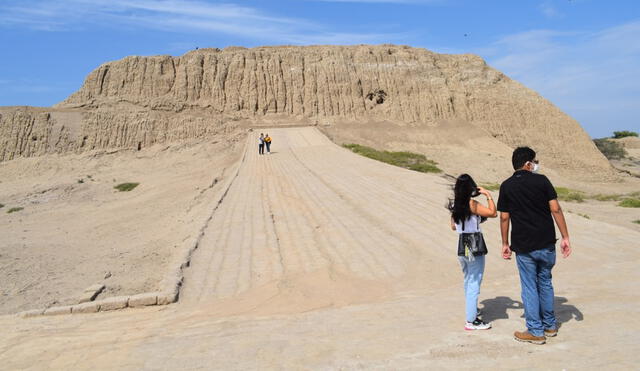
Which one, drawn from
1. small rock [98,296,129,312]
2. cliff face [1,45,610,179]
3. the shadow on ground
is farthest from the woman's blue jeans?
cliff face [1,45,610,179]

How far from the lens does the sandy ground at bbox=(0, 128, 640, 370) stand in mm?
4258

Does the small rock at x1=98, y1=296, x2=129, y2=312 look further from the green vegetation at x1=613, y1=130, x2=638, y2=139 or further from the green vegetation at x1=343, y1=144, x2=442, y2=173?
the green vegetation at x1=613, y1=130, x2=638, y2=139

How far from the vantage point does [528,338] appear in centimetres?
433

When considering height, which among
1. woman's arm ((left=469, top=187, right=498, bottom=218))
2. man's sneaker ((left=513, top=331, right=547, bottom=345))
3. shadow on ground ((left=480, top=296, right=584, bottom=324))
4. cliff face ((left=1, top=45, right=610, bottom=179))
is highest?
cliff face ((left=1, top=45, right=610, bottom=179))

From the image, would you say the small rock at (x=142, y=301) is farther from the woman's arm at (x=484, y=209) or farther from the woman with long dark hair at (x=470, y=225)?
the woman's arm at (x=484, y=209)

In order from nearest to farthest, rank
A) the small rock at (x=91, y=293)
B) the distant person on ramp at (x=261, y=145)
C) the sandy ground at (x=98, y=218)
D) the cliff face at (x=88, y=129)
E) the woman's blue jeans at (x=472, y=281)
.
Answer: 1. the woman's blue jeans at (x=472, y=281)
2. the small rock at (x=91, y=293)
3. the sandy ground at (x=98, y=218)
4. the distant person on ramp at (x=261, y=145)
5. the cliff face at (x=88, y=129)

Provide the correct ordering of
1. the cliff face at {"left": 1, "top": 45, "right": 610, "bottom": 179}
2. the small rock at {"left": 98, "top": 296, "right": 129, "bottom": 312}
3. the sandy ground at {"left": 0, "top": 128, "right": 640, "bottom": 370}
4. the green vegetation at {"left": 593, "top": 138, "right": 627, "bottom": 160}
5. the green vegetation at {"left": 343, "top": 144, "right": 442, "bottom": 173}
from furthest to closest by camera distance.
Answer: the green vegetation at {"left": 593, "top": 138, "right": 627, "bottom": 160}, the cliff face at {"left": 1, "top": 45, "right": 610, "bottom": 179}, the green vegetation at {"left": 343, "top": 144, "right": 442, "bottom": 173}, the small rock at {"left": 98, "top": 296, "right": 129, "bottom": 312}, the sandy ground at {"left": 0, "top": 128, "right": 640, "bottom": 370}

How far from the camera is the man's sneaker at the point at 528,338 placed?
429cm

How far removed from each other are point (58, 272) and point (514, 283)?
8.39 m

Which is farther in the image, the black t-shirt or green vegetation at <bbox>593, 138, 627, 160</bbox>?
green vegetation at <bbox>593, 138, 627, 160</bbox>

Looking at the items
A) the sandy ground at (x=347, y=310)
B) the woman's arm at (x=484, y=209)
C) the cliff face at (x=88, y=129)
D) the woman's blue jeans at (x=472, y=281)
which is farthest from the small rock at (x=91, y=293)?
the cliff face at (x=88, y=129)

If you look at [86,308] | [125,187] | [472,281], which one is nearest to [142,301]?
[86,308]

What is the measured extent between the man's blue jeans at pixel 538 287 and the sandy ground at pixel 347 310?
0.67 ft

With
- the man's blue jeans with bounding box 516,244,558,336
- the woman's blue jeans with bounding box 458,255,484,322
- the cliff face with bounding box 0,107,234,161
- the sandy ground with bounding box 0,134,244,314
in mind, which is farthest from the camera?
the cliff face with bounding box 0,107,234,161
